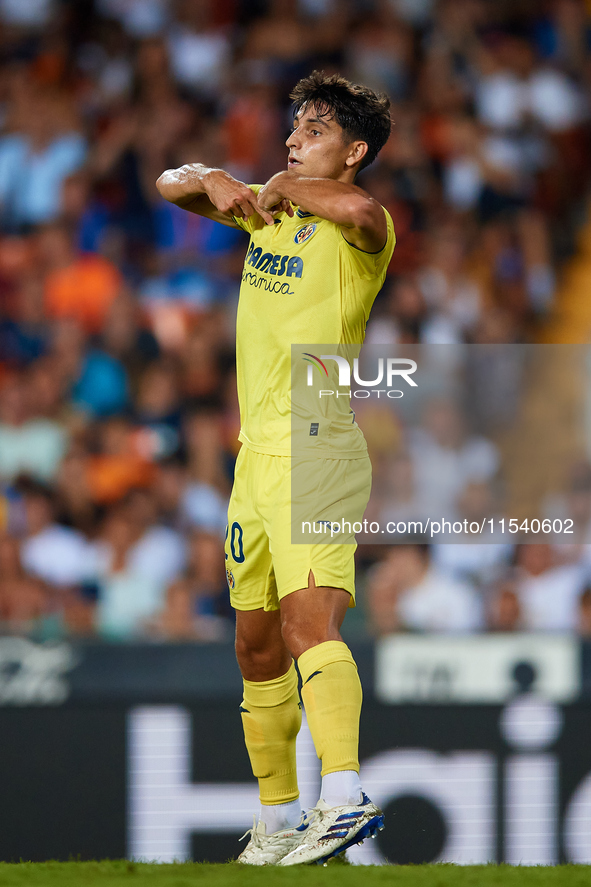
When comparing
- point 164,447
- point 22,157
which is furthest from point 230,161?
point 164,447

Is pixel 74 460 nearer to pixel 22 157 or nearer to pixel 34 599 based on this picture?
pixel 34 599

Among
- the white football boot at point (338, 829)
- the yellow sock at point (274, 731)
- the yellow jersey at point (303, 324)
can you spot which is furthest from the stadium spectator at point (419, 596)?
the white football boot at point (338, 829)

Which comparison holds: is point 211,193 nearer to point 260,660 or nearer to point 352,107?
point 352,107

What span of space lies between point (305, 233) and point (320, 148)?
227 mm

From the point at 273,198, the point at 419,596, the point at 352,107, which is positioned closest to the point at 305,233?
the point at 273,198

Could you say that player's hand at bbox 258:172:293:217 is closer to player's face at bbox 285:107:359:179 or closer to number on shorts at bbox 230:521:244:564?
player's face at bbox 285:107:359:179

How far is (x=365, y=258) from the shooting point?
2691 mm

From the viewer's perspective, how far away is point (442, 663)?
154 inches

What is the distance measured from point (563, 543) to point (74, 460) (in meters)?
2.65

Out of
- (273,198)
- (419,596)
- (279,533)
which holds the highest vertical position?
(273,198)

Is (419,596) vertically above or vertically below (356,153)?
below

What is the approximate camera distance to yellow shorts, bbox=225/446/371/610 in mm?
2617

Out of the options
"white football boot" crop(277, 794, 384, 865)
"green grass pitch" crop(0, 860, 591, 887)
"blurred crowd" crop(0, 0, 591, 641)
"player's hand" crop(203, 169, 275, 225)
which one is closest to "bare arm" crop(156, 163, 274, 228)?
"player's hand" crop(203, 169, 275, 225)

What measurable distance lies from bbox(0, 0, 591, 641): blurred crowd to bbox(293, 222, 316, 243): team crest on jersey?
256 cm
